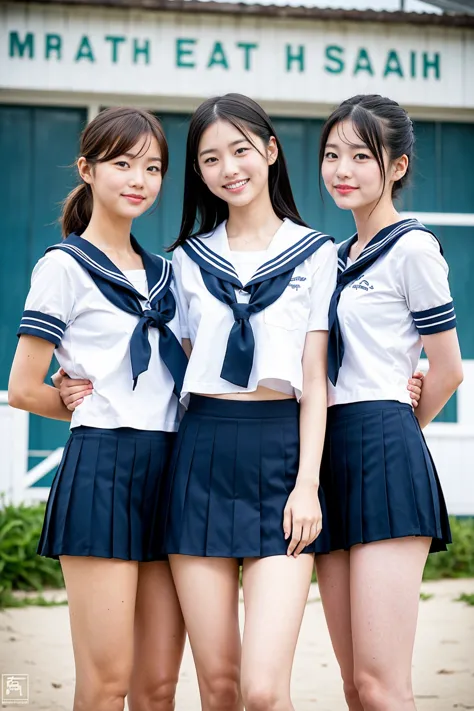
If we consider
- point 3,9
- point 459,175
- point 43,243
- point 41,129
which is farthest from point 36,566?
point 459,175

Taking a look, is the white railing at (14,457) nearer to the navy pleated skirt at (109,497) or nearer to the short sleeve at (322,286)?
the navy pleated skirt at (109,497)

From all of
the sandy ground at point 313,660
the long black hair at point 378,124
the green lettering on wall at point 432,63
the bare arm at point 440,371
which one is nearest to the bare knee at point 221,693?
the bare arm at point 440,371

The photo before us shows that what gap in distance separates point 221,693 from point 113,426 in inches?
29.5

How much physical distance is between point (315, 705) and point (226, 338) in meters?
2.30

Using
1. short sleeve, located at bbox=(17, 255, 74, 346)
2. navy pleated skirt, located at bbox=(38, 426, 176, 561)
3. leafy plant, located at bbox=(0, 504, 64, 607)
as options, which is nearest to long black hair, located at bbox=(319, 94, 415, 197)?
short sleeve, located at bbox=(17, 255, 74, 346)

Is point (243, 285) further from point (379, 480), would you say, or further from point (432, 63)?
point (432, 63)

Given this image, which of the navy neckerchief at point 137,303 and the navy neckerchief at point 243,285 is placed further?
the navy neckerchief at point 137,303

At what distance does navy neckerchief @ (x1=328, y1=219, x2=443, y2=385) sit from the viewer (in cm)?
267

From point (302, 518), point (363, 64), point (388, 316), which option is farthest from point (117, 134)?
point (363, 64)

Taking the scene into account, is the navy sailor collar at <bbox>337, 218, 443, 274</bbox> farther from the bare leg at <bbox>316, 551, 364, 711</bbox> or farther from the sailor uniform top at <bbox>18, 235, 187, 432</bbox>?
the bare leg at <bbox>316, 551, 364, 711</bbox>

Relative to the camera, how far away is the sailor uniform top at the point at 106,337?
2.67 m

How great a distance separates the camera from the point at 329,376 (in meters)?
2.67

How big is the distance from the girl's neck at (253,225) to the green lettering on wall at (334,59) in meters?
4.11

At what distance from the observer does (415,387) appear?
274cm
